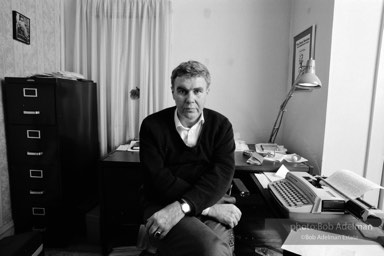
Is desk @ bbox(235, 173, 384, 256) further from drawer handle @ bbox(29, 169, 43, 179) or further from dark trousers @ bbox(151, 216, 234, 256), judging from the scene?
drawer handle @ bbox(29, 169, 43, 179)

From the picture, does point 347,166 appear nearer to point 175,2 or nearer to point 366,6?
point 366,6

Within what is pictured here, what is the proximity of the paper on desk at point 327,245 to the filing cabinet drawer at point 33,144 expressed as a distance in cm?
171

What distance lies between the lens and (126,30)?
227 cm

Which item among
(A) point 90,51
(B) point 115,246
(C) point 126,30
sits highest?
(C) point 126,30

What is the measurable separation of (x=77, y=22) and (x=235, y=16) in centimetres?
151

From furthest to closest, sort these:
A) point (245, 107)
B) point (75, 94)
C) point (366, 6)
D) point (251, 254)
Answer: point (245, 107) → point (75, 94) → point (366, 6) → point (251, 254)

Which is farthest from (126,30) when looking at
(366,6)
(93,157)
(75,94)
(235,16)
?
(366,6)

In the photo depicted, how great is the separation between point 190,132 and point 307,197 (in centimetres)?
63

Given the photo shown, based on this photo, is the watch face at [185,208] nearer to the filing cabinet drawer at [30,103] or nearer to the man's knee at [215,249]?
the man's knee at [215,249]

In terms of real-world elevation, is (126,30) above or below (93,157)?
above

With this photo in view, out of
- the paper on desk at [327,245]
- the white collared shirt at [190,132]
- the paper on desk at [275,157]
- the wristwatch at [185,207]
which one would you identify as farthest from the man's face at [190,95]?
the paper on desk at [275,157]

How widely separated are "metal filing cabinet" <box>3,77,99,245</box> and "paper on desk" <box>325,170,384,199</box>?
1810 mm

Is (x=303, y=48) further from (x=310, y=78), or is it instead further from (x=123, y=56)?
(x=123, y=56)

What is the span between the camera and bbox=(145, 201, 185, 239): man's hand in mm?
1042
